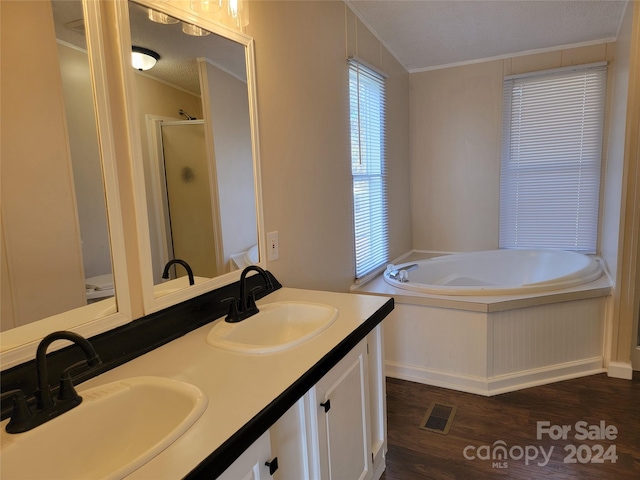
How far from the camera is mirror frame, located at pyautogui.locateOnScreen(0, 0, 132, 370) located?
1080mm

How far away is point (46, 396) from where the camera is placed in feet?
2.95

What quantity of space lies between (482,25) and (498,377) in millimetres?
2374

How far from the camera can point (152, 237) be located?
133cm

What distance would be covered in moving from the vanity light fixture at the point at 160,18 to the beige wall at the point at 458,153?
2.96 metres

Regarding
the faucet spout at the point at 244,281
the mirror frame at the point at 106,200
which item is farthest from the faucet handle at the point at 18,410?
the faucet spout at the point at 244,281

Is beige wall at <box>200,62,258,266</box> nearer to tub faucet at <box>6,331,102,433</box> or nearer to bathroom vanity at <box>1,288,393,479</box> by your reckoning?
bathroom vanity at <box>1,288,393,479</box>

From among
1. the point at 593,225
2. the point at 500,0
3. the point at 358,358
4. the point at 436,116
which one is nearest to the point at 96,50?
the point at 358,358

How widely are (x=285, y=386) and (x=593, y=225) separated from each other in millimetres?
3459

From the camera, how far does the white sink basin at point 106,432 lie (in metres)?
0.82

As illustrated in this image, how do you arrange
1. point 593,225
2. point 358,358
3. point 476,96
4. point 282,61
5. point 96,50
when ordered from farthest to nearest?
1. point 476,96
2. point 593,225
3. point 282,61
4. point 358,358
5. point 96,50

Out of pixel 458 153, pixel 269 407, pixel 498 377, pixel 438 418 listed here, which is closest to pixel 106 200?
pixel 269 407

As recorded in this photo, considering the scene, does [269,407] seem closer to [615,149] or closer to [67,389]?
[67,389]

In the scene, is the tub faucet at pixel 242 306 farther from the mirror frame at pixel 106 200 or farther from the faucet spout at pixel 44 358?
the faucet spout at pixel 44 358

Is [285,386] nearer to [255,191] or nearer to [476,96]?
[255,191]
